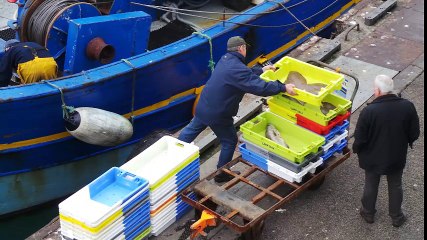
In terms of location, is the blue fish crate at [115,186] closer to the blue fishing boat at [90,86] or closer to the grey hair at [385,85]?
the blue fishing boat at [90,86]

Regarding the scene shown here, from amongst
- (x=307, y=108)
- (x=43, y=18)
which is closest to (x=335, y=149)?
(x=307, y=108)

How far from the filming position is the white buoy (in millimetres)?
6324

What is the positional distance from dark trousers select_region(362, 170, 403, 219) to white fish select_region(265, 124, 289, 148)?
0.84 m

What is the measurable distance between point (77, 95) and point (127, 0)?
194cm

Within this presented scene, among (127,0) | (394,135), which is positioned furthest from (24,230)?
(394,135)

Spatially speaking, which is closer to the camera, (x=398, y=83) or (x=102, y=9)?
(x=398, y=83)

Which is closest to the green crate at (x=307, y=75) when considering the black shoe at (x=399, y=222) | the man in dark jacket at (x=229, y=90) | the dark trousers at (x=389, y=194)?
the man in dark jacket at (x=229, y=90)

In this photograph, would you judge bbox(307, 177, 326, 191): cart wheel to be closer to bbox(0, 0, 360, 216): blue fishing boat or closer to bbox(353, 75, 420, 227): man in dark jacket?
bbox(353, 75, 420, 227): man in dark jacket

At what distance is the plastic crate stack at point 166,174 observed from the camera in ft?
17.0

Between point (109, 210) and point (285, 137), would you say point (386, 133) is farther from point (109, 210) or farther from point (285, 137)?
point (109, 210)

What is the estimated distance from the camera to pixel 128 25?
7184 millimetres

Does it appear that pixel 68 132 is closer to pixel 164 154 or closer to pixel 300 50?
pixel 164 154

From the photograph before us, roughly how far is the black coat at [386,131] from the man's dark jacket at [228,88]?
0.87 metres

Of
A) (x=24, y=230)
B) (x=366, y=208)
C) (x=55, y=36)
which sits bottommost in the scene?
(x=24, y=230)
